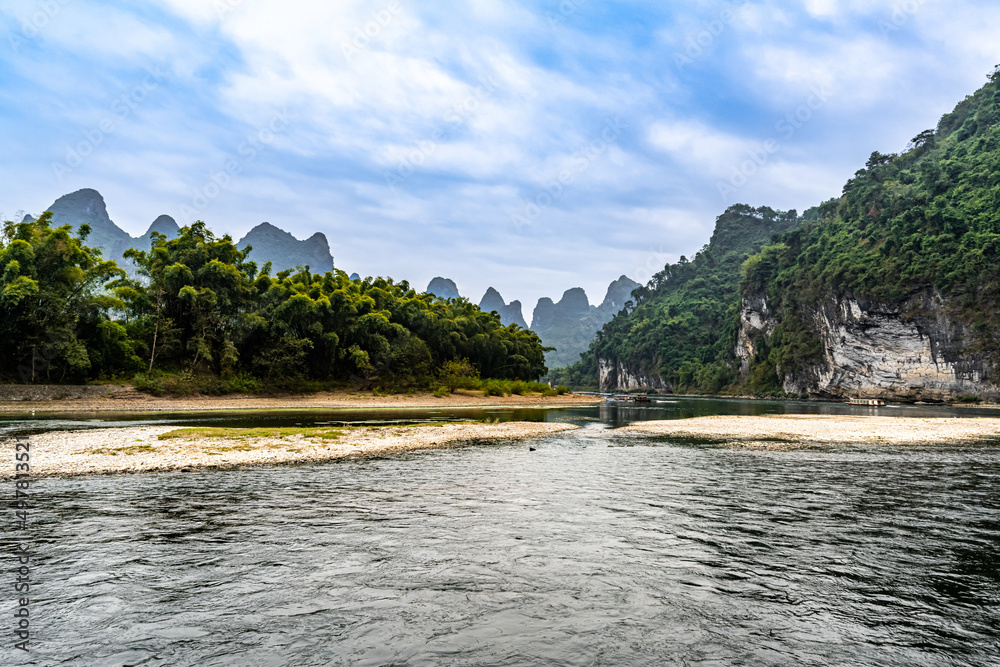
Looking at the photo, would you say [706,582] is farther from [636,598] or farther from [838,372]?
[838,372]

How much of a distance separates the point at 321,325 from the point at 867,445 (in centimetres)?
6194

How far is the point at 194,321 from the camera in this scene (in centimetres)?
6438

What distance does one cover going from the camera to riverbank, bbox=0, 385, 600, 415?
157 ft

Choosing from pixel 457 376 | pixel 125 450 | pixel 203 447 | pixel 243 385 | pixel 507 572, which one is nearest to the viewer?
pixel 507 572

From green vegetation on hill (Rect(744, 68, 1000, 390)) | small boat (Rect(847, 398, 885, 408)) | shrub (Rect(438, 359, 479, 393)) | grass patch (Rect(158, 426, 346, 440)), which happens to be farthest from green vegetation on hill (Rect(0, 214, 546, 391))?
green vegetation on hill (Rect(744, 68, 1000, 390))

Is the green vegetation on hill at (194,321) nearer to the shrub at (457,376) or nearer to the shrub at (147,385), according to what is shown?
the shrub at (147,385)

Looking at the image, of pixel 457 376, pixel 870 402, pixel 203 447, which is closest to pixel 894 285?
pixel 870 402

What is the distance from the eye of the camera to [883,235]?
118312 mm

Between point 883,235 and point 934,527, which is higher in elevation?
point 883,235

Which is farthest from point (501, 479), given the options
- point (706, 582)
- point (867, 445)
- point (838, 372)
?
point (838, 372)

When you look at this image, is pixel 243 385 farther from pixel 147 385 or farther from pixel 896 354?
pixel 896 354

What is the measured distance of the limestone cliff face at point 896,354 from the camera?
94312mm

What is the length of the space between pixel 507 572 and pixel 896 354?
407ft

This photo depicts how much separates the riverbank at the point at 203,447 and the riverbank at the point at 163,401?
24.4 m
